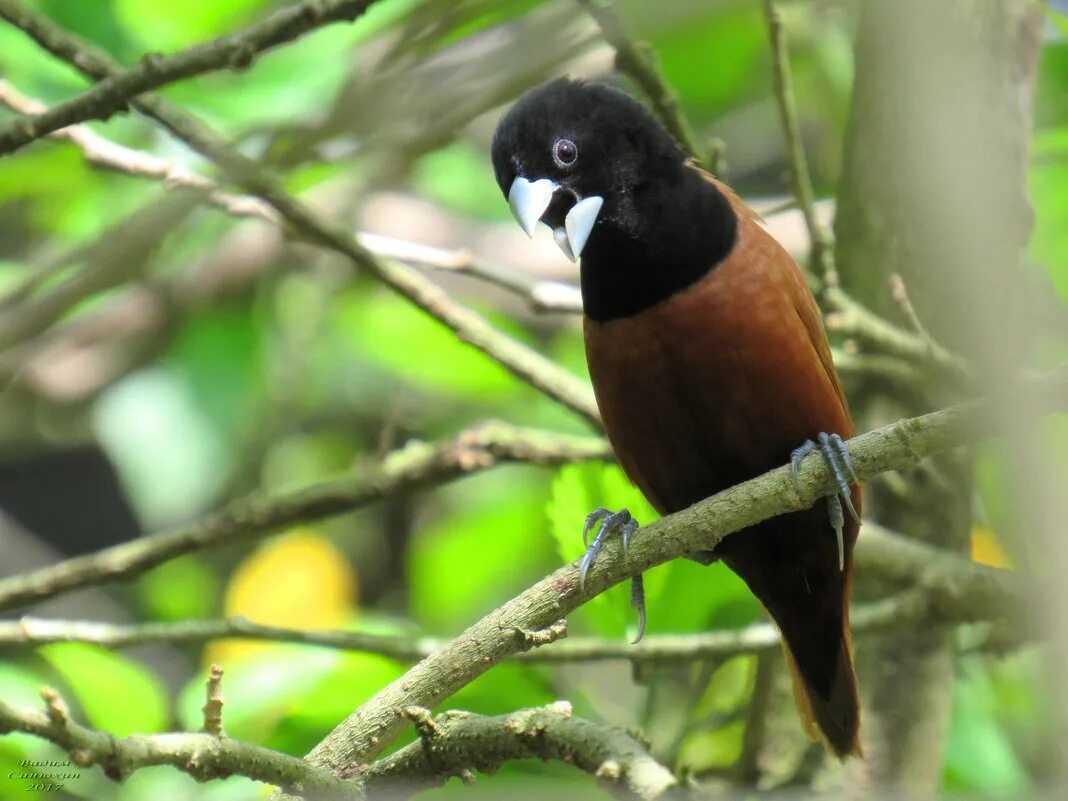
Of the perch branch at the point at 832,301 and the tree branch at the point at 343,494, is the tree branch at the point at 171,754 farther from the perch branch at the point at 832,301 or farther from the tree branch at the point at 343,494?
the perch branch at the point at 832,301

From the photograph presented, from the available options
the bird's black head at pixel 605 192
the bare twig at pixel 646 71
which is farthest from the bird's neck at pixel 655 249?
the bare twig at pixel 646 71

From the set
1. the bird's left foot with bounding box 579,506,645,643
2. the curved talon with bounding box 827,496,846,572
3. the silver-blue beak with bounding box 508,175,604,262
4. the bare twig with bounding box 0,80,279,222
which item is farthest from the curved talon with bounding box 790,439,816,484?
the bare twig with bounding box 0,80,279,222

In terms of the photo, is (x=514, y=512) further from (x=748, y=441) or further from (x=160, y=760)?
(x=160, y=760)

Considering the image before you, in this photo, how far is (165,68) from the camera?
2602 mm

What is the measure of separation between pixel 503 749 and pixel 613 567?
0.42 meters

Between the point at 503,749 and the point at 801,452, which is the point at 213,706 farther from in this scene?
the point at 801,452

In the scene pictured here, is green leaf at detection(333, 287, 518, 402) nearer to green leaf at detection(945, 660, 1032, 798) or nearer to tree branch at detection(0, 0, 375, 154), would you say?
green leaf at detection(945, 660, 1032, 798)

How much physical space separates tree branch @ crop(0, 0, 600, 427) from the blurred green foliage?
0.14 metres

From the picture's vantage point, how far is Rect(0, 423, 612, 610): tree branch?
12.8ft

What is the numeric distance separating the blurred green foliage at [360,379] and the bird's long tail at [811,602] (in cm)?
23

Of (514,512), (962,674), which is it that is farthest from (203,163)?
(962,674)

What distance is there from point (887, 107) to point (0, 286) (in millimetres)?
2932

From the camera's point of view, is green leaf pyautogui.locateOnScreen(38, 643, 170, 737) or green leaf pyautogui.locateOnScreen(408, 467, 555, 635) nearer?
green leaf pyautogui.locateOnScreen(38, 643, 170, 737)

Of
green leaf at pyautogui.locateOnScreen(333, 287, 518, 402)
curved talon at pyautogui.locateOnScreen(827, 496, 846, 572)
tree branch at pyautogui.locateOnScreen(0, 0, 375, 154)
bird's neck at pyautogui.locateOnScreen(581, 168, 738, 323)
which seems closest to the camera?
tree branch at pyautogui.locateOnScreen(0, 0, 375, 154)
